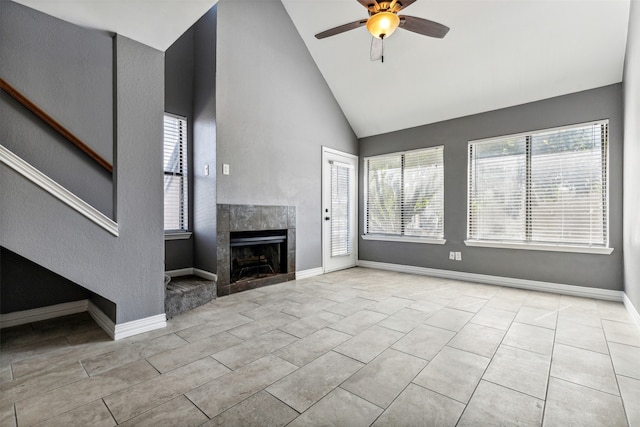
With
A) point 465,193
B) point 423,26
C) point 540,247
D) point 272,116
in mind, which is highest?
point 423,26

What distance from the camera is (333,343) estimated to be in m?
2.37

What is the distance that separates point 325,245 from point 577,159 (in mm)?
3640

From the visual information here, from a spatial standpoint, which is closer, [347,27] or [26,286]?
[26,286]

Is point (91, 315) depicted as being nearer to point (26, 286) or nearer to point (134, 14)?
point (26, 286)

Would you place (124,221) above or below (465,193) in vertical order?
below

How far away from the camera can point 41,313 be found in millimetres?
2914

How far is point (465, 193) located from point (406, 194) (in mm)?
982

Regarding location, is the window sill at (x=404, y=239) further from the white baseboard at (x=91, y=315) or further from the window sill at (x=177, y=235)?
the white baseboard at (x=91, y=315)

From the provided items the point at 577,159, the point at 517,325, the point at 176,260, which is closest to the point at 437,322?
the point at 517,325

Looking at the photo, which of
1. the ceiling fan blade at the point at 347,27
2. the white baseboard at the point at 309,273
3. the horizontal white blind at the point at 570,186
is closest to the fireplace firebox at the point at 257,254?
the white baseboard at the point at 309,273

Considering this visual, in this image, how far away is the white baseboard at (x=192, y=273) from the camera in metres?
3.79

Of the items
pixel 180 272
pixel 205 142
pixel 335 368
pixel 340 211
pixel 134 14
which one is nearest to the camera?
→ pixel 335 368

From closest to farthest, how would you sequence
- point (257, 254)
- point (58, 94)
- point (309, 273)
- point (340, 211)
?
1. point (58, 94)
2. point (257, 254)
3. point (309, 273)
4. point (340, 211)

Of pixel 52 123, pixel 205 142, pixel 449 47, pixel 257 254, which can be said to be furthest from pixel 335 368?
pixel 449 47
